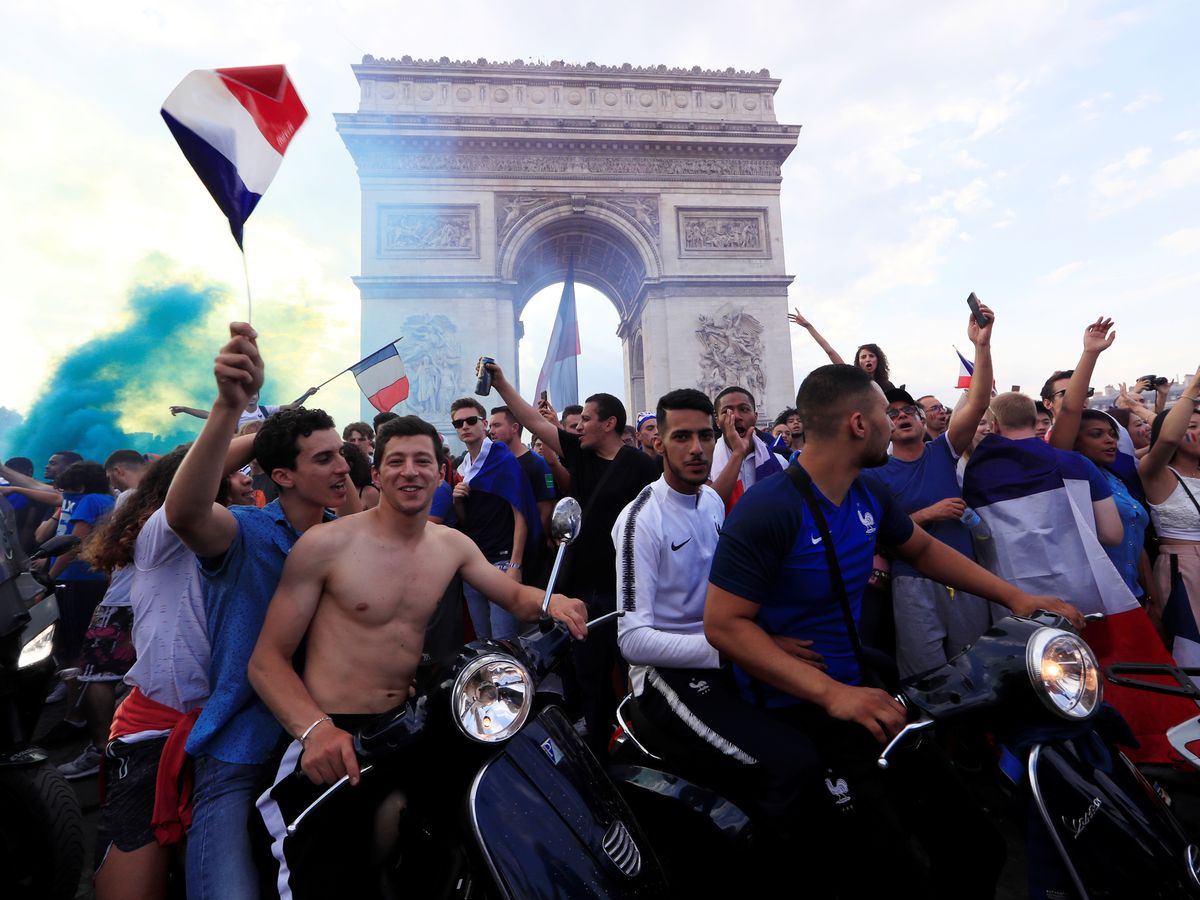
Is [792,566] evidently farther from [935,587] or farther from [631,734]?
[935,587]

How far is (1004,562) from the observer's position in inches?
125

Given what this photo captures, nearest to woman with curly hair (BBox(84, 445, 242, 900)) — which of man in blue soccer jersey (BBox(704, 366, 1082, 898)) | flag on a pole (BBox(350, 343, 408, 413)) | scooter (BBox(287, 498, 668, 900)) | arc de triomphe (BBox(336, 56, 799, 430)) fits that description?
scooter (BBox(287, 498, 668, 900))

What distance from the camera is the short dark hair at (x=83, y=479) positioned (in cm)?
499

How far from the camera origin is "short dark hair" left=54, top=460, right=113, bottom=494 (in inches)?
197

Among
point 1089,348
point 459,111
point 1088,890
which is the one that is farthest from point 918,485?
point 459,111

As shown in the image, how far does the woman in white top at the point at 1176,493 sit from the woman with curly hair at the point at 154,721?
4.64m

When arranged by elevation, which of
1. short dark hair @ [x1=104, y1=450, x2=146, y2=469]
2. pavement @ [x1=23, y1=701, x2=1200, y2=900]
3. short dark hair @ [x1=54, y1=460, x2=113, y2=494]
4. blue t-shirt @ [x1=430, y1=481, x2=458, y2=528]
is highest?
short dark hair @ [x1=104, y1=450, x2=146, y2=469]

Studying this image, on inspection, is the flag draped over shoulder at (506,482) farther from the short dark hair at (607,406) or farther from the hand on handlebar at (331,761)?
the hand on handlebar at (331,761)

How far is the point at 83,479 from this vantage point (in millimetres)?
5035

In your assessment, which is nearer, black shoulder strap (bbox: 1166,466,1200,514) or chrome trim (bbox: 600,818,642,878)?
chrome trim (bbox: 600,818,642,878)

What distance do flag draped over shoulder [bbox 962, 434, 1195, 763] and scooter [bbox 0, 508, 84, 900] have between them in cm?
409

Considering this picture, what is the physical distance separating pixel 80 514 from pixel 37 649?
2.74m

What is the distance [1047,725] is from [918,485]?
213 centimetres

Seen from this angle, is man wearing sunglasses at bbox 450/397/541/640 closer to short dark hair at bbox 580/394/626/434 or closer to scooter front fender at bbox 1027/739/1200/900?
short dark hair at bbox 580/394/626/434
